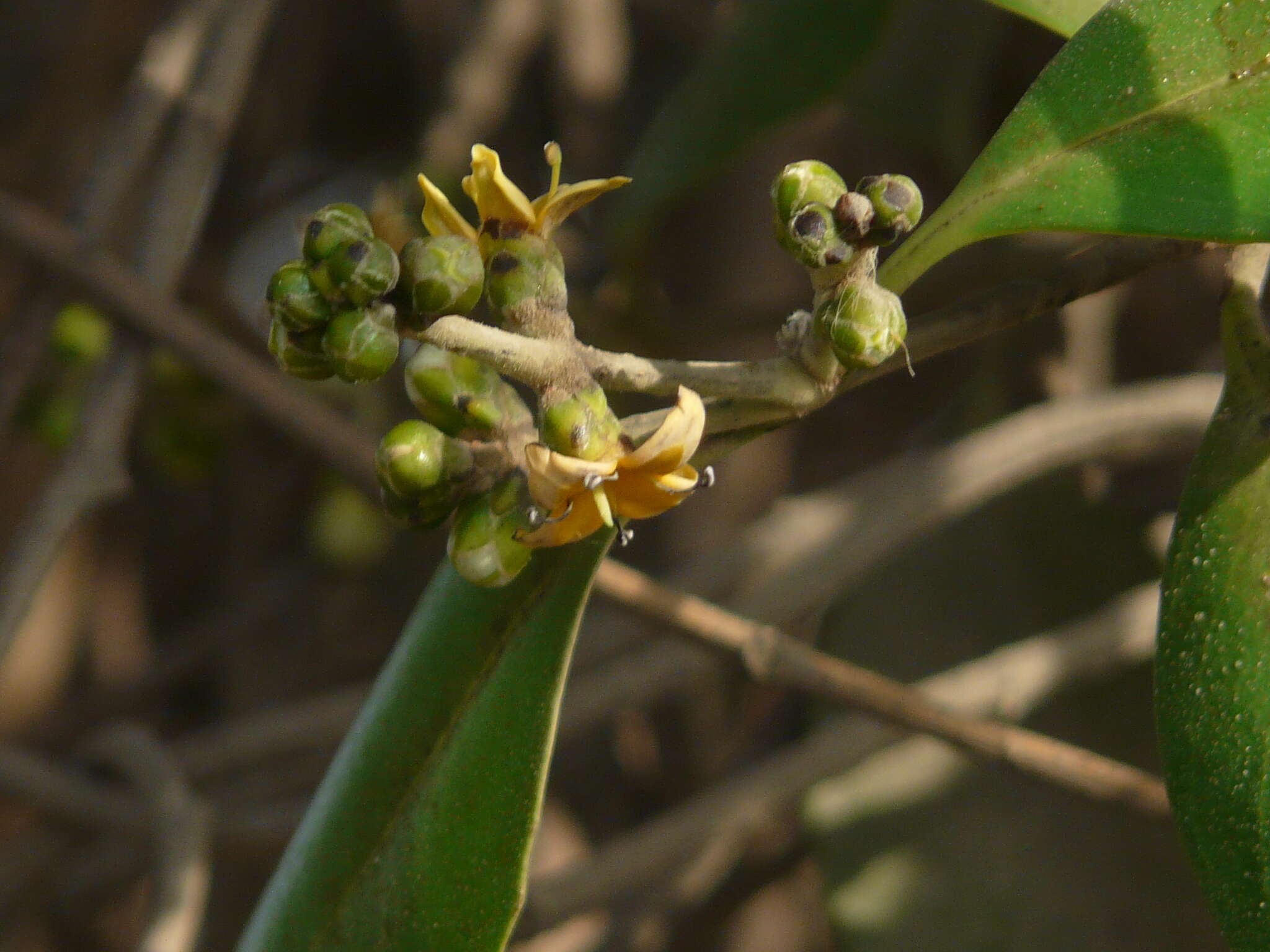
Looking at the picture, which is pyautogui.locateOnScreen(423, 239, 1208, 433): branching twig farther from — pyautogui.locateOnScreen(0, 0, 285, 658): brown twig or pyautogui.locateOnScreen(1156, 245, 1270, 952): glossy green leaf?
pyautogui.locateOnScreen(0, 0, 285, 658): brown twig

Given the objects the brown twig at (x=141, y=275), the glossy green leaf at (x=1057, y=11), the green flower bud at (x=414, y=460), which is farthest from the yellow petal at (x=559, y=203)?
the brown twig at (x=141, y=275)

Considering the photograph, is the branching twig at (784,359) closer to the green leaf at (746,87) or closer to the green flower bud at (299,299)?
the green flower bud at (299,299)

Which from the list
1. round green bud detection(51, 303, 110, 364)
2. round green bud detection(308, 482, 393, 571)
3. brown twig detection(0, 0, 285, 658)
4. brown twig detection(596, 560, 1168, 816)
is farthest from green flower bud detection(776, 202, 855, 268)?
round green bud detection(308, 482, 393, 571)

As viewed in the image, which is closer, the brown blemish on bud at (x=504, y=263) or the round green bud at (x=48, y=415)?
the brown blemish on bud at (x=504, y=263)

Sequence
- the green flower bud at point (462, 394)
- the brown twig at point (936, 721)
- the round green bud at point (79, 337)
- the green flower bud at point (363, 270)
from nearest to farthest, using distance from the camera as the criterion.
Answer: the green flower bud at point (363, 270), the green flower bud at point (462, 394), the brown twig at point (936, 721), the round green bud at point (79, 337)

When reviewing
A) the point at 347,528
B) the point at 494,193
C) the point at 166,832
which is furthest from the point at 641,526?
the point at 494,193

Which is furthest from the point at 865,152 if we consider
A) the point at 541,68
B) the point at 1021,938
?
the point at 1021,938

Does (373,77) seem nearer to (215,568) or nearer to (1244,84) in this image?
(215,568)
